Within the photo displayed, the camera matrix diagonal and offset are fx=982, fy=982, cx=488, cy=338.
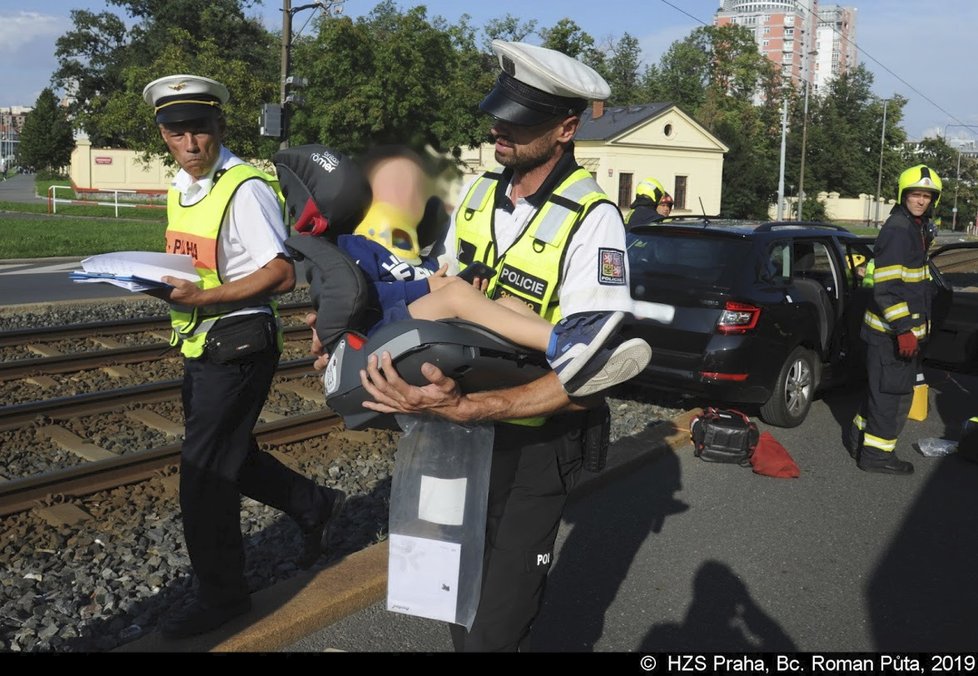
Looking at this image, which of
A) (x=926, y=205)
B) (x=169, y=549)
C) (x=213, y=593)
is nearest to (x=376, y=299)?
(x=213, y=593)

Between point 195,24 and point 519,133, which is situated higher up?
point 195,24

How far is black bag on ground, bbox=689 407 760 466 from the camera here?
697cm

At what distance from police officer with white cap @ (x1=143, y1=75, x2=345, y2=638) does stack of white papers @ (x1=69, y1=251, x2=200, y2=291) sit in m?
0.06

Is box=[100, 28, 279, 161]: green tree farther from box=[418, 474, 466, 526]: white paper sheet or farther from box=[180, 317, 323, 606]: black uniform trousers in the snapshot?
box=[418, 474, 466, 526]: white paper sheet

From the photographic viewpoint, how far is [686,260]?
8328 mm

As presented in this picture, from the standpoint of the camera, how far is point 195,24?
76625 mm

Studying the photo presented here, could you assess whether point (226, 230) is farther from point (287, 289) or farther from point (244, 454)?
point (244, 454)

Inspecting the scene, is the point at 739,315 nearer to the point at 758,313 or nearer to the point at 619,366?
the point at 758,313

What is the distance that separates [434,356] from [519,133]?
2.34ft

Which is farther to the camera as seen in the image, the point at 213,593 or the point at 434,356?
the point at 213,593

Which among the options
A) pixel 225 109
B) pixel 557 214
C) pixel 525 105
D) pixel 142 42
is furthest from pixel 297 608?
pixel 142 42

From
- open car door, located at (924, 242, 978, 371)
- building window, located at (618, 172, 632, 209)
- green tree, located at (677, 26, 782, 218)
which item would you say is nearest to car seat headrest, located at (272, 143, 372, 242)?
open car door, located at (924, 242, 978, 371)

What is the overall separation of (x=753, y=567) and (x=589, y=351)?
10.7 feet

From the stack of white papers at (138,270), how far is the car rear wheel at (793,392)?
572 centimetres
